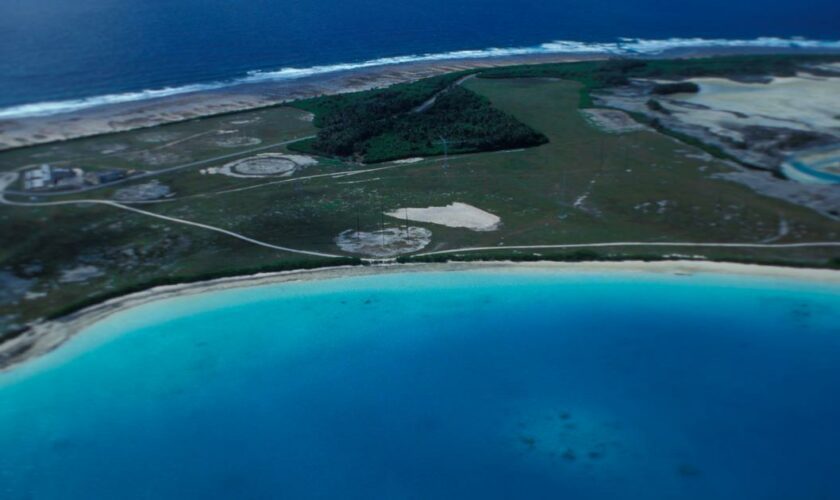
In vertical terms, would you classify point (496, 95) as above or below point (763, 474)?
above

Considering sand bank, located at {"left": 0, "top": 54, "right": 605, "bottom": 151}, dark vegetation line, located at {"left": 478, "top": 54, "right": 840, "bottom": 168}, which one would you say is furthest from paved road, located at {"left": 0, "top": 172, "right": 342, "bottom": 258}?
dark vegetation line, located at {"left": 478, "top": 54, "right": 840, "bottom": 168}

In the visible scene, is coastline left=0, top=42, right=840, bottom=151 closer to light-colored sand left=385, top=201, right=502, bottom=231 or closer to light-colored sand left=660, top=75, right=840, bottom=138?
light-colored sand left=660, top=75, right=840, bottom=138

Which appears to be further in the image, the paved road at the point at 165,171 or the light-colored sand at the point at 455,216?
the paved road at the point at 165,171

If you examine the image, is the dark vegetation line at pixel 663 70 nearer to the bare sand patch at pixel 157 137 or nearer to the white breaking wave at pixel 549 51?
the white breaking wave at pixel 549 51

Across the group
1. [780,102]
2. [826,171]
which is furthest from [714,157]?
[780,102]

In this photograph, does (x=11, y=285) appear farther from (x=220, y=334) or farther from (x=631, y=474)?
(x=631, y=474)

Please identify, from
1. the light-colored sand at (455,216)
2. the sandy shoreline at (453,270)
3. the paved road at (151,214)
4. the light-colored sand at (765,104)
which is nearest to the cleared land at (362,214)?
the paved road at (151,214)

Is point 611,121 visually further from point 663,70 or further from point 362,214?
point 362,214

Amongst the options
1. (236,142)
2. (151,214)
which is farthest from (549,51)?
(151,214)
